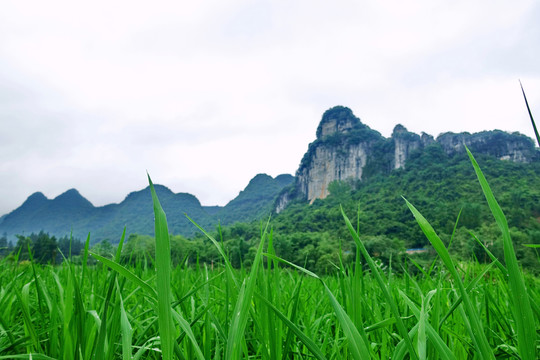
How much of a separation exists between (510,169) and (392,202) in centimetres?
1998

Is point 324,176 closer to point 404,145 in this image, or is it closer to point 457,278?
point 404,145

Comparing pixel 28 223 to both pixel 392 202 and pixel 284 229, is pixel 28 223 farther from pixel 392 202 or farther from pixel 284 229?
pixel 392 202

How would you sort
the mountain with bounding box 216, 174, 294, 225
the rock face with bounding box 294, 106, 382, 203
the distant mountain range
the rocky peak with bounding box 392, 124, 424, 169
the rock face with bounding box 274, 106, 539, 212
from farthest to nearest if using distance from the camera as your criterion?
1. the mountain with bounding box 216, 174, 294, 225
2. the rock face with bounding box 294, 106, 382, 203
3. the rocky peak with bounding box 392, 124, 424, 169
4. the rock face with bounding box 274, 106, 539, 212
5. the distant mountain range

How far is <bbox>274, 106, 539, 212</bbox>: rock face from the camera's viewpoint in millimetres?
66625

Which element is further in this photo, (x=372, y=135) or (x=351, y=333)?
(x=372, y=135)

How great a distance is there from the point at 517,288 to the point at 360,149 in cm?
8558

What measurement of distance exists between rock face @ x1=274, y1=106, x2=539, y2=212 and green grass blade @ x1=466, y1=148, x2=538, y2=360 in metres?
73.9

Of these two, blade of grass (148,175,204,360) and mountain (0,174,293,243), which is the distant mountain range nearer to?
mountain (0,174,293,243)

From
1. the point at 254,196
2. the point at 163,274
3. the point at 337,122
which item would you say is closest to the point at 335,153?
the point at 337,122

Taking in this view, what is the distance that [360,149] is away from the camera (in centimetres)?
8200

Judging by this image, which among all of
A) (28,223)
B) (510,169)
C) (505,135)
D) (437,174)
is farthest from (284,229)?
(28,223)

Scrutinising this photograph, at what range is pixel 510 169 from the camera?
49719mm

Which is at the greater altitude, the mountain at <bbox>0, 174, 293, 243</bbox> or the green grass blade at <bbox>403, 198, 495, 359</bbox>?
the mountain at <bbox>0, 174, 293, 243</bbox>

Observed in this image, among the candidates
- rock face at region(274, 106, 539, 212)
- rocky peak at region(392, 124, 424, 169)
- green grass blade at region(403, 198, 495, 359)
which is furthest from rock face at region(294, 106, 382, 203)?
green grass blade at region(403, 198, 495, 359)
